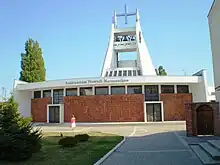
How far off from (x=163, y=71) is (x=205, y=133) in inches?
1998

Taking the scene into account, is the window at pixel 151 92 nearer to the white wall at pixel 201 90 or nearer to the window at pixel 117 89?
the window at pixel 117 89

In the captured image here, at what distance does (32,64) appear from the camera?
49469mm

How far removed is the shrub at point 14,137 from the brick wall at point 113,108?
73.5 ft

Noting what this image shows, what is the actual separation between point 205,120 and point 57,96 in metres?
23.6

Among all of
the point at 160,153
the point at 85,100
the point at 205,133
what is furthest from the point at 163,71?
the point at 160,153

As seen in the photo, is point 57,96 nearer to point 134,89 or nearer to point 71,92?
point 71,92

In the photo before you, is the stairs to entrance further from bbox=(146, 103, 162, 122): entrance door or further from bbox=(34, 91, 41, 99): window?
bbox=(34, 91, 41, 99): window

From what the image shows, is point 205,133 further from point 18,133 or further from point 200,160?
point 18,133

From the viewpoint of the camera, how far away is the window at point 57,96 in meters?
36.1

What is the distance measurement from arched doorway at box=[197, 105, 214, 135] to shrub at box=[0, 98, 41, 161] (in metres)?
10.7

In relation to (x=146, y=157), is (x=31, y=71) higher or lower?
higher

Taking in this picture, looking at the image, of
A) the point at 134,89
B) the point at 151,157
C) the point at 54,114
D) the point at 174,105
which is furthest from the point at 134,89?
the point at 151,157

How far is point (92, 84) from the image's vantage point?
108ft

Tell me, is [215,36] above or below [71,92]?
above
